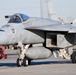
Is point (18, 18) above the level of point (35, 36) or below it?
above

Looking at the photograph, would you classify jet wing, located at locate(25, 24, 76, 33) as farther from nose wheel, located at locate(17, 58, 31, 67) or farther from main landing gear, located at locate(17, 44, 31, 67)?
nose wheel, located at locate(17, 58, 31, 67)

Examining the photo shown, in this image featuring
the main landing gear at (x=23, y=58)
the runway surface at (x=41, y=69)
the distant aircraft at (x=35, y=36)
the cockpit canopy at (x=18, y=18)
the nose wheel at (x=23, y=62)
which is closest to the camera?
the runway surface at (x=41, y=69)

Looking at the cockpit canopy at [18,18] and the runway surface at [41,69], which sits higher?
the cockpit canopy at [18,18]

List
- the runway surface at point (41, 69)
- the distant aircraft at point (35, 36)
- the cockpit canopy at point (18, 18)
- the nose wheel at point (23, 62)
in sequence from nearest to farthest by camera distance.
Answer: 1. the runway surface at point (41, 69)
2. the distant aircraft at point (35, 36)
3. the nose wheel at point (23, 62)
4. the cockpit canopy at point (18, 18)

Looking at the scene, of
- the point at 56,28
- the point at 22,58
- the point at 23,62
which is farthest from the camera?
the point at 56,28

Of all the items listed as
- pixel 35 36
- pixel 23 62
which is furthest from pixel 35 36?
pixel 23 62

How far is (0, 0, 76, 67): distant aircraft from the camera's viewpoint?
65.3ft

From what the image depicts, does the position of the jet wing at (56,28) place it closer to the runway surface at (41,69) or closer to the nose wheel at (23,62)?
the nose wheel at (23,62)

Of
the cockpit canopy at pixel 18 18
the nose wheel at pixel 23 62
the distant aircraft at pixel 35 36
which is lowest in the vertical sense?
the nose wheel at pixel 23 62

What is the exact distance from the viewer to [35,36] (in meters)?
20.8

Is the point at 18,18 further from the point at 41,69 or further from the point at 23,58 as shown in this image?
the point at 41,69

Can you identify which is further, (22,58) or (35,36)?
(35,36)

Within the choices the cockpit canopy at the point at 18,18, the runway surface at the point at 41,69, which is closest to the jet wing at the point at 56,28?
the cockpit canopy at the point at 18,18

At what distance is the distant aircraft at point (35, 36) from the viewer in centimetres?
1991
